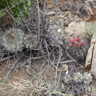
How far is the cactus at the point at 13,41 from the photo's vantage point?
6.30 ft

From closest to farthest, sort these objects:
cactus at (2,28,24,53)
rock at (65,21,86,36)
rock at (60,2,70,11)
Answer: cactus at (2,28,24,53), rock at (65,21,86,36), rock at (60,2,70,11)

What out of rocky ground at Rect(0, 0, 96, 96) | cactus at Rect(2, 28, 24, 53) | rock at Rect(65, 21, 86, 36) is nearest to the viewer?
rocky ground at Rect(0, 0, 96, 96)

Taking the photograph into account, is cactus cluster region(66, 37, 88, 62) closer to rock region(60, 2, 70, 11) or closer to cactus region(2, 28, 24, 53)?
cactus region(2, 28, 24, 53)

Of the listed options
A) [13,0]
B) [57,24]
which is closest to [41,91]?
[57,24]

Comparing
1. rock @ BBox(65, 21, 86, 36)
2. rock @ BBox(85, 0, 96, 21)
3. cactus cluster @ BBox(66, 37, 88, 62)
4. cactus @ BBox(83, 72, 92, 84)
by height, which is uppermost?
rock @ BBox(85, 0, 96, 21)

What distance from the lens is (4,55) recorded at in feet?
6.82

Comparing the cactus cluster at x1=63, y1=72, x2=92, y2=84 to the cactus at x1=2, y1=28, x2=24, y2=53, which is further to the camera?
the cactus at x1=2, y1=28, x2=24, y2=53

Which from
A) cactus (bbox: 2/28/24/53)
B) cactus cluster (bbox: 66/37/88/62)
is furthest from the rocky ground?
cactus (bbox: 2/28/24/53)

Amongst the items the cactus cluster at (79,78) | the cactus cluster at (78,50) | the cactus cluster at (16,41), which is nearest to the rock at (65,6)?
the cactus cluster at (78,50)

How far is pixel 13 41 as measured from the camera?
6.49ft

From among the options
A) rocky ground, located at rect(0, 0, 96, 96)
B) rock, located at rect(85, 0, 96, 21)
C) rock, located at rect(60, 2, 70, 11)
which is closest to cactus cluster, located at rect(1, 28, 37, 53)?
rocky ground, located at rect(0, 0, 96, 96)

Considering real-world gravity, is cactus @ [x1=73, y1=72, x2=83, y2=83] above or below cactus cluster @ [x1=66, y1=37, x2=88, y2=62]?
below

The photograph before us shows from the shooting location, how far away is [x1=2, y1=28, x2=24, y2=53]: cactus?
1921mm

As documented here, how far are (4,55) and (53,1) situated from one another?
1757 millimetres
